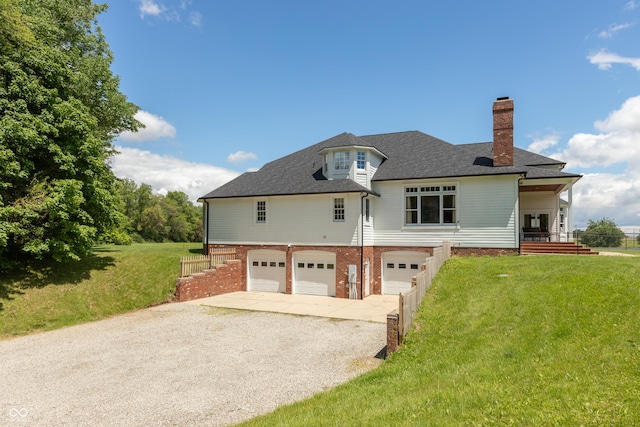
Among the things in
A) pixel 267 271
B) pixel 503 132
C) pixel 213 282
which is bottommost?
pixel 213 282

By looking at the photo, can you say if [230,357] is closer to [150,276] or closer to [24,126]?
[150,276]

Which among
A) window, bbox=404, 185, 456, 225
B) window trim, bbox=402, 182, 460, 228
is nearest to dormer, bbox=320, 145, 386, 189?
window trim, bbox=402, 182, 460, 228

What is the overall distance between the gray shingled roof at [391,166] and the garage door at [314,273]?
366 centimetres

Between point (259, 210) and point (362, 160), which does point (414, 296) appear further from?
point (259, 210)

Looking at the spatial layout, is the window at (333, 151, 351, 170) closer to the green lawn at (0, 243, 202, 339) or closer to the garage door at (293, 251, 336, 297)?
the garage door at (293, 251, 336, 297)

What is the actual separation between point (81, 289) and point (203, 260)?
5660mm

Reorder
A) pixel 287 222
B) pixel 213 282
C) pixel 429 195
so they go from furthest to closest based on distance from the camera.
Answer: pixel 287 222 < pixel 213 282 < pixel 429 195

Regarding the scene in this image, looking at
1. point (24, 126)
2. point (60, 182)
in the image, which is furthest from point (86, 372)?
point (24, 126)

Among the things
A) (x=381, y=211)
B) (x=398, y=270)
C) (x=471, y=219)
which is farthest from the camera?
(x=381, y=211)

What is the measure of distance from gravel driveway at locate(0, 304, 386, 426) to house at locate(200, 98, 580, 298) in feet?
20.1

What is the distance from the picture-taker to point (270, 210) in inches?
841

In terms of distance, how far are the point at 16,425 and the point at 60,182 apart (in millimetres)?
11534

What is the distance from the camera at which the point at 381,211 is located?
2030 cm

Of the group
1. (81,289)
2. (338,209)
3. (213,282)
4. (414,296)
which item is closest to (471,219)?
(338,209)
